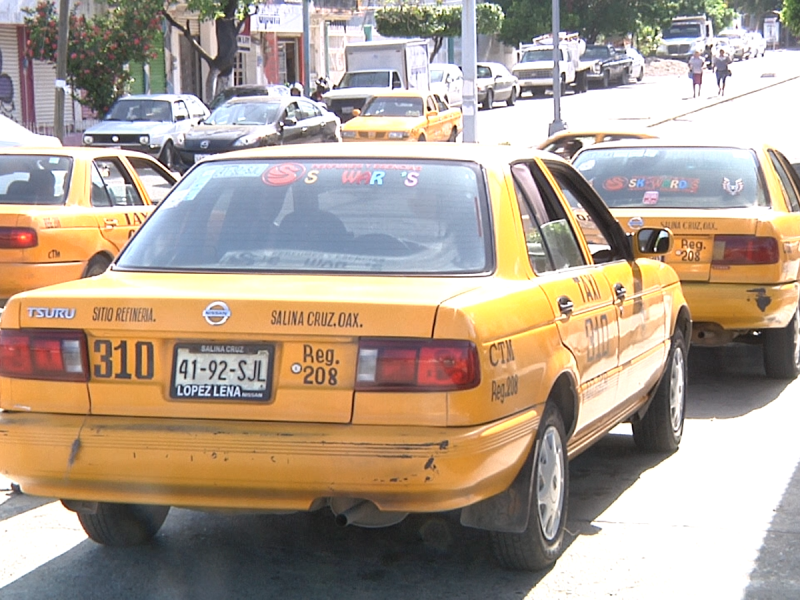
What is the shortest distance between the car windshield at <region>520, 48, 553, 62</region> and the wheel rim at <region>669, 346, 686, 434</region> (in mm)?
48222

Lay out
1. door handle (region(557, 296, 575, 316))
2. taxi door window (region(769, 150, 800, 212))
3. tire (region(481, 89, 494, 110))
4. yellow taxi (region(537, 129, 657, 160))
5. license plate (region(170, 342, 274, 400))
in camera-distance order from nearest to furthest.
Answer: license plate (region(170, 342, 274, 400)), door handle (region(557, 296, 575, 316)), taxi door window (region(769, 150, 800, 212)), yellow taxi (region(537, 129, 657, 160)), tire (region(481, 89, 494, 110))

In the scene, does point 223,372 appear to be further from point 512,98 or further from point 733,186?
point 512,98

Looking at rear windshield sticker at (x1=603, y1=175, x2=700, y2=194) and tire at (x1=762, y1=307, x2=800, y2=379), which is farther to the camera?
rear windshield sticker at (x1=603, y1=175, x2=700, y2=194)

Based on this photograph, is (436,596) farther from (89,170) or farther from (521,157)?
(89,170)

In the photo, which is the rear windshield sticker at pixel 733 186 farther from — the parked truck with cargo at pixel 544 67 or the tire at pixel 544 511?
the parked truck with cargo at pixel 544 67

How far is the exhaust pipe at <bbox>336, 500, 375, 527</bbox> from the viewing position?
4.74 m

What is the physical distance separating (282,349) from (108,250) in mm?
7178

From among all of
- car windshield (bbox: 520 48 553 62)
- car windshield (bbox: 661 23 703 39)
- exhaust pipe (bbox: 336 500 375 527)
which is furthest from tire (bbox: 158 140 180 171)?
car windshield (bbox: 661 23 703 39)

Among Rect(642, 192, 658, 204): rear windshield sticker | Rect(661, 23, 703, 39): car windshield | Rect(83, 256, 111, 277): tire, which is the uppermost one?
Rect(661, 23, 703, 39): car windshield

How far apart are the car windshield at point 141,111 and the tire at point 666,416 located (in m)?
23.8

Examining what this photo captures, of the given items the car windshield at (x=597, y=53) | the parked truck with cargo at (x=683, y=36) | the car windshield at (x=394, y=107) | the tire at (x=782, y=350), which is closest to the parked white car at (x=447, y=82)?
the car windshield at (x=597, y=53)

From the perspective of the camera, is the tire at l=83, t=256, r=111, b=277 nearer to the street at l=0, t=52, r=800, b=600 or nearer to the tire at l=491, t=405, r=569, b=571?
the street at l=0, t=52, r=800, b=600

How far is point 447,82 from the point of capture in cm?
4834

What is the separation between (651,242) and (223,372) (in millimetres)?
2750
